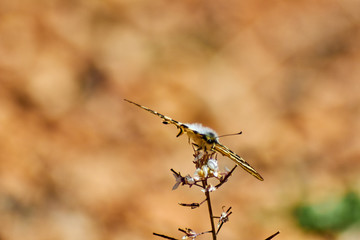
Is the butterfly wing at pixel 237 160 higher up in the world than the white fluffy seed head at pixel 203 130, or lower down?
lower down

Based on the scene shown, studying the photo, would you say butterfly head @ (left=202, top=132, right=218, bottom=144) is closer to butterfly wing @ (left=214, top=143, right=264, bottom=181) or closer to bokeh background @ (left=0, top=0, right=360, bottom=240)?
butterfly wing @ (left=214, top=143, right=264, bottom=181)

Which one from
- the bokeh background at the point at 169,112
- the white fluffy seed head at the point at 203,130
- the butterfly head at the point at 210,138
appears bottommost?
the butterfly head at the point at 210,138

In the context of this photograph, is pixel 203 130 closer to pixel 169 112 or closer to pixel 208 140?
pixel 208 140

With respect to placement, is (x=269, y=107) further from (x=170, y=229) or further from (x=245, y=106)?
(x=170, y=229)

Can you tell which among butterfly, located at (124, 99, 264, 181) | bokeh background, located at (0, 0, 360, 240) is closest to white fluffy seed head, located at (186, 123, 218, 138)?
butterfly, located at (124, 99, 264, 181)

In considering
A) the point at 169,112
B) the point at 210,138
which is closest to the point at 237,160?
the point at 210,138

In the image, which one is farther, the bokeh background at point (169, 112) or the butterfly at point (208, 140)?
the bokeh background at point (169, 112)

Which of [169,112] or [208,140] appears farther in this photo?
[169,112]

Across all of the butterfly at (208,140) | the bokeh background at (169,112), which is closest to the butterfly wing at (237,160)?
the butterfly at (208,140)

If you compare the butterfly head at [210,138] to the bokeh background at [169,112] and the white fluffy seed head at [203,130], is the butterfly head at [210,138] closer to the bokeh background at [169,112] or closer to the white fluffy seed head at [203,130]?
the white fluffy seed head at [203,130]
